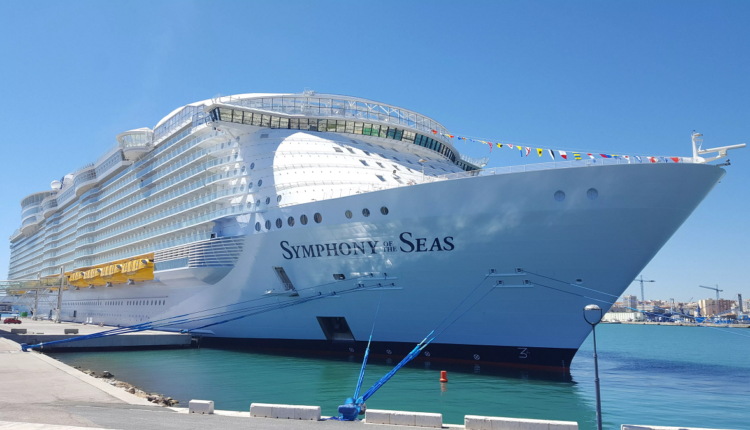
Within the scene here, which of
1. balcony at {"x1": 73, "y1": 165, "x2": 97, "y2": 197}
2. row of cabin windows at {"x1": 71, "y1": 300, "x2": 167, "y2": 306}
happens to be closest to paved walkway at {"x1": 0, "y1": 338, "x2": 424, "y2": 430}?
row of cabin windows at {"x1": 71, "y1": 300, "x2": 167, "y2": 306}

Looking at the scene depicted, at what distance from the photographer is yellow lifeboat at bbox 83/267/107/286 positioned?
37812 millimetres

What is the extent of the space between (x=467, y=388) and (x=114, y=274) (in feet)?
91.4

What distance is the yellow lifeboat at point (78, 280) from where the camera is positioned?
139 feet

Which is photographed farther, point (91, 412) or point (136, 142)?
point (136, 142)

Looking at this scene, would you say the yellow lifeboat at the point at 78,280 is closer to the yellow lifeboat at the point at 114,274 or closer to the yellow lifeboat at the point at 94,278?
the yellow lifeboat at the point at 94,278

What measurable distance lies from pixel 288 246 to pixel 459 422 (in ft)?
37.6

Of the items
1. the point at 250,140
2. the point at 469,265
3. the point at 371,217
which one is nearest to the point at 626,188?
the point at 469,265

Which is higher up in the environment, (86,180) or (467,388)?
(86,180)

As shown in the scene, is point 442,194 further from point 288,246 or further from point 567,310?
point 288,246

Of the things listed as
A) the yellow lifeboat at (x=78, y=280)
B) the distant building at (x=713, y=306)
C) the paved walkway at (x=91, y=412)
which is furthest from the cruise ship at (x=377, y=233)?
the distant building at (x=713, y=306)

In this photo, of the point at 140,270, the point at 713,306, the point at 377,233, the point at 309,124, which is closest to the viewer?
the point at 377,233

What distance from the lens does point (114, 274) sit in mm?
34531

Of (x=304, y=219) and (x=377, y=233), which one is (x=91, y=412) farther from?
(x=304, y=219)

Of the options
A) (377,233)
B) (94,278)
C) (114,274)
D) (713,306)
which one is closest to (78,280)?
(94,278)
